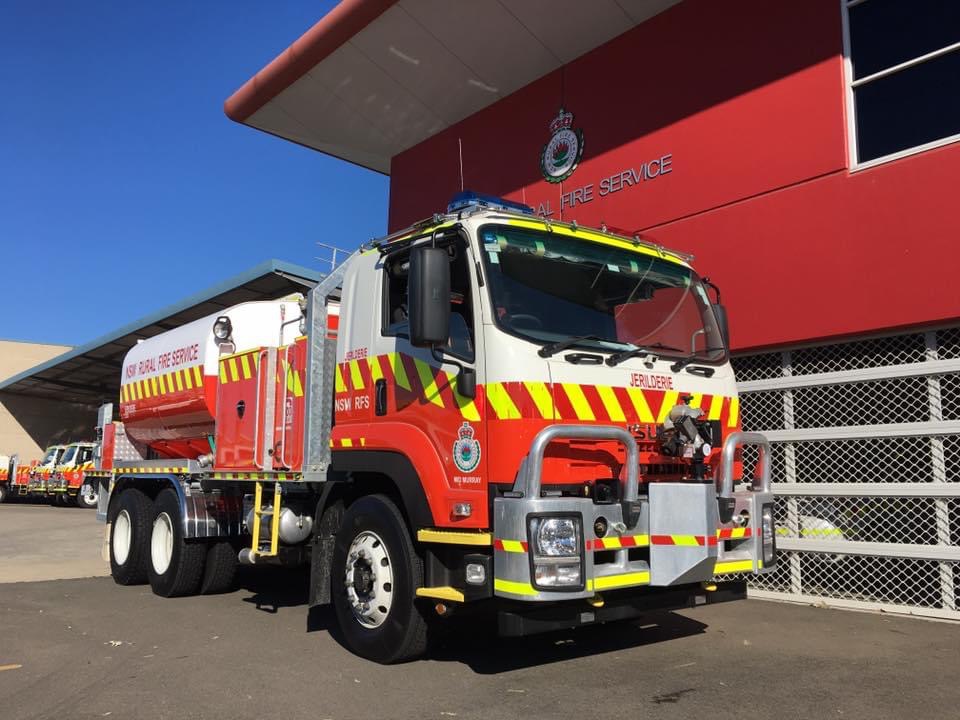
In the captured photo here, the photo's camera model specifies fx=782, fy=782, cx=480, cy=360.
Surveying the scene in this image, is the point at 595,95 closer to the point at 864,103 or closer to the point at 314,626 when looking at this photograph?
the point at 864,103

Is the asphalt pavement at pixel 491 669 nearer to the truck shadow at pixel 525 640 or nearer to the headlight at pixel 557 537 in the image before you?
the truck shadow at pixel 525 640

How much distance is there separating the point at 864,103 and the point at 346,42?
7.52 metres

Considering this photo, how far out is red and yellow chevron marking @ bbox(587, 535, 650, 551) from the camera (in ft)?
14.3

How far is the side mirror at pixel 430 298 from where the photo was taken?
14.9 ft

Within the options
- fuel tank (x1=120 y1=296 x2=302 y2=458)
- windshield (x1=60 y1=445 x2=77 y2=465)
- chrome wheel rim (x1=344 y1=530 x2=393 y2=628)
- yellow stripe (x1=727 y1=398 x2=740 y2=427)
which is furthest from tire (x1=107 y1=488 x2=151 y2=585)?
windshield (x1=60 y1=445 x2=77 y2=465)

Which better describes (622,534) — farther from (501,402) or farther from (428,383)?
(428,383)

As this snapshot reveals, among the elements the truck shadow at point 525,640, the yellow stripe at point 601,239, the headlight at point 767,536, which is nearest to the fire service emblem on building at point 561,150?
the yellow stripe at point 601,239

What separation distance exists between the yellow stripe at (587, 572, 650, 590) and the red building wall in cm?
374

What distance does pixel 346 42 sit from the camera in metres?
11.9

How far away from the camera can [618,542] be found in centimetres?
448

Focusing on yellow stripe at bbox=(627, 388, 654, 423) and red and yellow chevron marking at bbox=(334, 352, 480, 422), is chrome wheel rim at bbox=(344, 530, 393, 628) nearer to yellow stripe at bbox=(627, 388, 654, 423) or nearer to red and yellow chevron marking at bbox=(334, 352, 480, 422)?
red and yellow chevron marking at bbox=(334, 352, 480, 422)

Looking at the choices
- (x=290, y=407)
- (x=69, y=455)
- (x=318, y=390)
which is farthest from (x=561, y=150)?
(x=69, y=455)

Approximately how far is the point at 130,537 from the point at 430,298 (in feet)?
20.6

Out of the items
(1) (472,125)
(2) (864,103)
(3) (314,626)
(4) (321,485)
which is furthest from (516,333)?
(1) (472,125)
